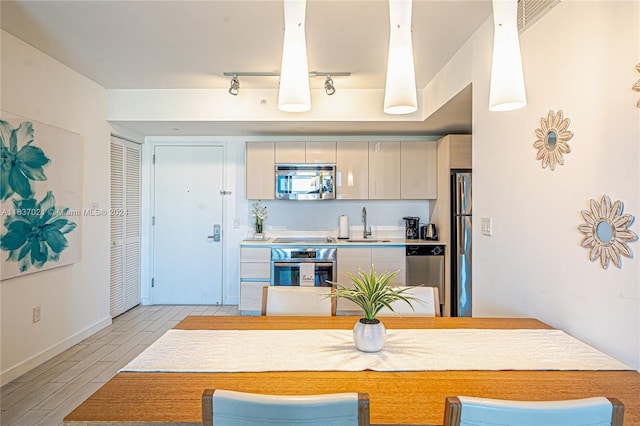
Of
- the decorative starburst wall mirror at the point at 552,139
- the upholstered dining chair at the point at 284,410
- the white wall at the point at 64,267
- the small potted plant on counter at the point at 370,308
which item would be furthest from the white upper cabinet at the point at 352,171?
the upholstered dining chair at the point at 284,410

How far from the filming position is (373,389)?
1172 millimetres

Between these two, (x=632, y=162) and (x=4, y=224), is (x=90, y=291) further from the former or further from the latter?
(x=632, y=162)

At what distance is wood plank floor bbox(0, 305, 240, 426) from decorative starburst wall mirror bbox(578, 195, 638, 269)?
2971 millimetres

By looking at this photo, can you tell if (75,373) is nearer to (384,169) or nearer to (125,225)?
(125,225)

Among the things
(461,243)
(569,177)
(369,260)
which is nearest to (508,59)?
(569,177)

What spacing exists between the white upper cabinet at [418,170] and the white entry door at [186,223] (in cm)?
232

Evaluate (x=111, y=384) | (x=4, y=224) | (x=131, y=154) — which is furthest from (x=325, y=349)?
(x=131, y=154)

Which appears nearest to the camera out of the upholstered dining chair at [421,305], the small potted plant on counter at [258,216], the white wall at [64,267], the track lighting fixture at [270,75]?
the upholstered dining chair at [421,305]

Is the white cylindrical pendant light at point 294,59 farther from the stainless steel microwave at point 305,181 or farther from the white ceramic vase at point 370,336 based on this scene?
the stainless steel microwave at point 305,181

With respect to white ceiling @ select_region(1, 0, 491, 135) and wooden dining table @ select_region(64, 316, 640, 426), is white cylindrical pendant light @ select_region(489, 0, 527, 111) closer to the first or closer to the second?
wooden dining table @ select_region(64, 316, 640, 426)

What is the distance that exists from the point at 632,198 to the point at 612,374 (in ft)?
2.06

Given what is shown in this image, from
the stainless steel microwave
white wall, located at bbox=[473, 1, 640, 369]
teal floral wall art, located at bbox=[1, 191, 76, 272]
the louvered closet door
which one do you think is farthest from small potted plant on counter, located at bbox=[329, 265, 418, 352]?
the louvered closet door

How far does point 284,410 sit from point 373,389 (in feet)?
1.34

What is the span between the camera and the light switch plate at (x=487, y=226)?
243cm
